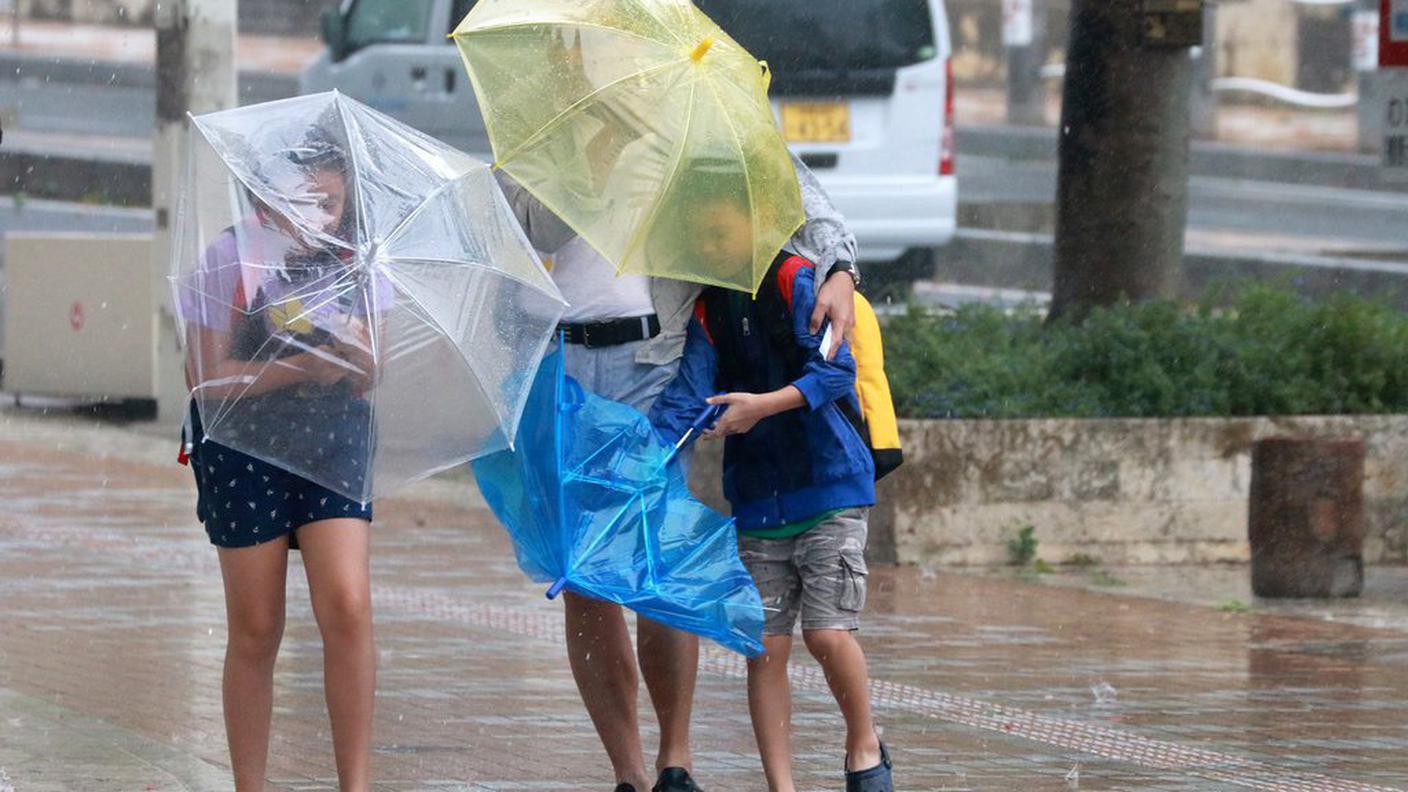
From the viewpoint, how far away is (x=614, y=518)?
17.6 ft

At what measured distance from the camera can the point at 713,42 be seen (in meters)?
5.38

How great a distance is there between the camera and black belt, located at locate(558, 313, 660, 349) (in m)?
5.63

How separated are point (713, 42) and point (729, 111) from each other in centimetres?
17

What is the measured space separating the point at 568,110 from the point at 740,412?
774 mm

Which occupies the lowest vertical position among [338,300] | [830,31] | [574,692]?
[574,692]

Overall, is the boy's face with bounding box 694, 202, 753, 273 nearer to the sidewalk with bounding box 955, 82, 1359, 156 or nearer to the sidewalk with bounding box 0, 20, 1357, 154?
the sidewalk with bounding box 955, 82, 1359, 156

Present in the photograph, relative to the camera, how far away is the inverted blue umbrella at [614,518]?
5.34 metres

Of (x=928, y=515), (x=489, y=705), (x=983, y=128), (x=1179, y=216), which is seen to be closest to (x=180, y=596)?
(x=489, y=705)

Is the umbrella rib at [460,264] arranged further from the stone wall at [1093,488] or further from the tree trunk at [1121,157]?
the tree trunk at [1121,157]

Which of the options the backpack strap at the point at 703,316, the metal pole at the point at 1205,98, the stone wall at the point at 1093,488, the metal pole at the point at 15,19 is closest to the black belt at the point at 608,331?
the backpack strap at the point at 703,316

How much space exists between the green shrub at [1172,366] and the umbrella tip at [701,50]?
16.8 feet

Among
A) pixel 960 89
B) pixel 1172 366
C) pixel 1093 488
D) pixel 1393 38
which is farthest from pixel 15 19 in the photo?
pixel 1393 38

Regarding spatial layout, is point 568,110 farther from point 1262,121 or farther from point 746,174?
point 1262,121

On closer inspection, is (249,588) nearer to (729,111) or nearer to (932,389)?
(729,111)
